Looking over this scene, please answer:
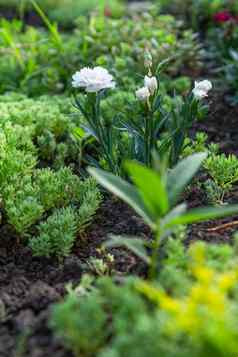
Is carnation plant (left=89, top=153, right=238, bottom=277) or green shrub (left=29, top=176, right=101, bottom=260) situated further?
green shrub (left=29, top=176, right=101, bottom=260)

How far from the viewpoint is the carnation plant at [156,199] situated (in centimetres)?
180

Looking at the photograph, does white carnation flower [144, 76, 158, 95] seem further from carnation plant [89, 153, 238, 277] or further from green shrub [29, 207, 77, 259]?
green shrub [29, 207, 77, 259]

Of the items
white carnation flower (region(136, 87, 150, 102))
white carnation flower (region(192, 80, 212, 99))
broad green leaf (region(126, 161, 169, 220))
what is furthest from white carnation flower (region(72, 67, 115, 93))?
broad green leaf (region(126, 161, 169, 220))

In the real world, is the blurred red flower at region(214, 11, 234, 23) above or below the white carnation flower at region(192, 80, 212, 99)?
below

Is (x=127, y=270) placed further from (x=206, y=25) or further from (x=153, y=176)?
(x=206, y=25)

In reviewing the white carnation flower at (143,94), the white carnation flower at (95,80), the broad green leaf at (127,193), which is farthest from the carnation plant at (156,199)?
the white carnation flower at (95,80)

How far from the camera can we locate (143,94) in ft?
7.79

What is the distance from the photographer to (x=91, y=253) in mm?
2395

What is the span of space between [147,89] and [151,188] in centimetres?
69

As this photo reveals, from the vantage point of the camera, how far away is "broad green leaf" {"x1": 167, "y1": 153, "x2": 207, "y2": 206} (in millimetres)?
2008

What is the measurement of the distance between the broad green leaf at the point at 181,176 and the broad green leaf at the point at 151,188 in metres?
0.11

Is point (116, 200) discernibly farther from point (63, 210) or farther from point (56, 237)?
point (56, 237)

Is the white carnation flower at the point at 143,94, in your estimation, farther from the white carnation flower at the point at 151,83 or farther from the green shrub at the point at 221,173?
the green shrub at the point at 221,173

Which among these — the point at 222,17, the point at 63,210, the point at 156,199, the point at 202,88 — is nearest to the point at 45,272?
the point at 63,210
